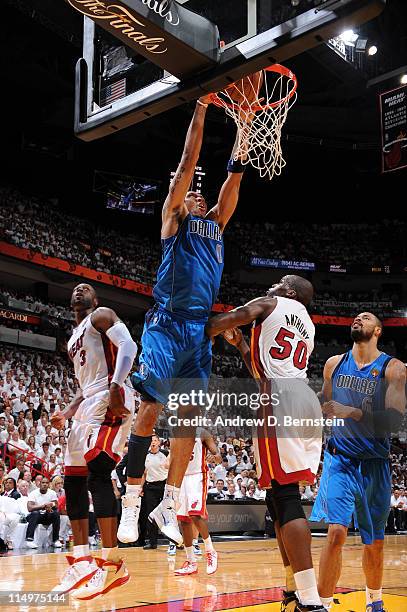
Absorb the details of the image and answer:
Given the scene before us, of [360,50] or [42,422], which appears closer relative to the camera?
[42,422]

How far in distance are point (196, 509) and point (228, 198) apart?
4.45 m

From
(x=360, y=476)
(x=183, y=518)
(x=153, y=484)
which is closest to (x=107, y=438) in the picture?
(x=360, y=476)

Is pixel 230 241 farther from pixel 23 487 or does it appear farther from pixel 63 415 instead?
pixel 63 415

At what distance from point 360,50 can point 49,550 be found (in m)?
14.2

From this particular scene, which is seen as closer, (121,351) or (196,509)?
(121,351)

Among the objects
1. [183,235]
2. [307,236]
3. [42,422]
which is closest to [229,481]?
[42,422]

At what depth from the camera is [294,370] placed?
459 centimetres

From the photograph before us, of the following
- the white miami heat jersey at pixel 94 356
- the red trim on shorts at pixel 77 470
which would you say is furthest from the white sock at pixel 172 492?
the white miami heat jersey at pixel 94 356

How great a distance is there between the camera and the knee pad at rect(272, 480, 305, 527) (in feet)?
13.4

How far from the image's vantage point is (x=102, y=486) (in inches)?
192

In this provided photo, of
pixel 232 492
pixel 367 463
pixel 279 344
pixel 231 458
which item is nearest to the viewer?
pixel 279 344

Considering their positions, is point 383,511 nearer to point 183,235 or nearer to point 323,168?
point 183,235

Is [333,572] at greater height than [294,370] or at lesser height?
lesser

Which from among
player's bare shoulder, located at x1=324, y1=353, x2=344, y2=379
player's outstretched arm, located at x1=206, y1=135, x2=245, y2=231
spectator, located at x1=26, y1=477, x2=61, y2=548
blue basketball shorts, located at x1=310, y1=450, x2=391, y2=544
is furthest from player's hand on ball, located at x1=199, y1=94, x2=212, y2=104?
spectator, located at x1=26, y1=477, x2=61, y2=548
